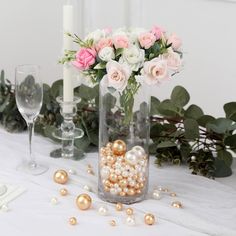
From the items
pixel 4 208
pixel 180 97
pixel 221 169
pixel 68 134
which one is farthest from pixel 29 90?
pixel 221 169

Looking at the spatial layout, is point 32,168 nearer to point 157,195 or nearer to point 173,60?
point 157,195

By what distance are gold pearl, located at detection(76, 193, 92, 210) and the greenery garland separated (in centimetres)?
30

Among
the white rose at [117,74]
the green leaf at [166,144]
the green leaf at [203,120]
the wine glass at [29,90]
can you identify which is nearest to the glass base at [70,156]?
the wine glass at [29,90]

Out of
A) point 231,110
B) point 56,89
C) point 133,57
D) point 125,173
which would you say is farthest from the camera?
point 56,89

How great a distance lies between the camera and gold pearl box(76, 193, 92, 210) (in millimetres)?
1198

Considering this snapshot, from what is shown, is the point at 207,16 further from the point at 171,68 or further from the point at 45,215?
the point at 45,215

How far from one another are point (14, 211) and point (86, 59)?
1.22ft

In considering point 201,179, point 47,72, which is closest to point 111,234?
point 201,179

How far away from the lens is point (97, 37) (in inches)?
46.3

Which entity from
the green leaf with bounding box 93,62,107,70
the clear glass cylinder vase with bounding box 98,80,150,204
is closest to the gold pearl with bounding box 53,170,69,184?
the clear glass cylinder vase with bounding box 98,80,150,204

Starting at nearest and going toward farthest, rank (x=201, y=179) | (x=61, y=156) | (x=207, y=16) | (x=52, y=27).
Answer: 1. (x=201, y=179)
2. (x=61, y=156)
3. (x=207, y=16)
4. (x=52, y=27)

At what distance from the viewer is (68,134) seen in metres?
1.50

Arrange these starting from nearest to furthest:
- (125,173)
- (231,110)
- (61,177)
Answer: (125,173) → (61,177) → (231,110)

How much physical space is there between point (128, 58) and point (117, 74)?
41 mm
